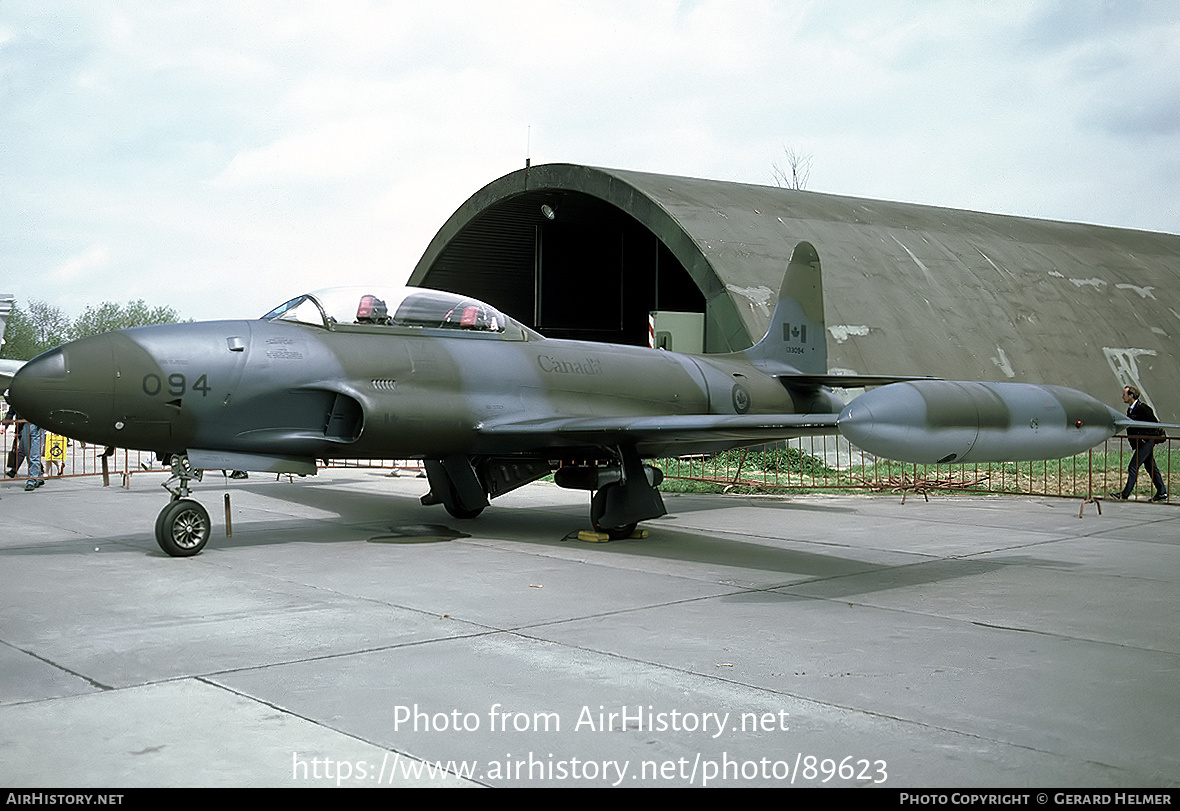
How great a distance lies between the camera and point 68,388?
26.7 feet

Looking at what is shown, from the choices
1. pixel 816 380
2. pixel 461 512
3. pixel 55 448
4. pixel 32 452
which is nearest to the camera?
pixel 461 512

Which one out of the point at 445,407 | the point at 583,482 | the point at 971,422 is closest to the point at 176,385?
the point at 445,407

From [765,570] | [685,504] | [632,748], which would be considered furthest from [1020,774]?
[685,504]

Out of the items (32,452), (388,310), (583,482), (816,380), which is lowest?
(583,482)

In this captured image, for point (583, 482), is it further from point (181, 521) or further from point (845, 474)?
point (845, 474)

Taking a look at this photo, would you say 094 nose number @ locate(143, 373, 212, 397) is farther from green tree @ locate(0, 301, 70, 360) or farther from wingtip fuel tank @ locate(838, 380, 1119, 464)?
green tree @ locate(0, 301, 70, 360)

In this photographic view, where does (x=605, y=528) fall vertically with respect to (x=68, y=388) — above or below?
below

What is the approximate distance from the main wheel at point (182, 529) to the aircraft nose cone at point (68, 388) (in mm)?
931

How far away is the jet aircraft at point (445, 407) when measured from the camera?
7.54 meters

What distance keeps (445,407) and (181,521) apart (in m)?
2.61

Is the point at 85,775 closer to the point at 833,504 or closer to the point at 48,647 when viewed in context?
the point at 48,647

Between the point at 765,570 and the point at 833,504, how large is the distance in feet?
19.7

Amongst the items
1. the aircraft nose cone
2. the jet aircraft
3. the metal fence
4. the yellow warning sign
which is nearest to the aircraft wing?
the jet aircraft

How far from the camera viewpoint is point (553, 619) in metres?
6.29
